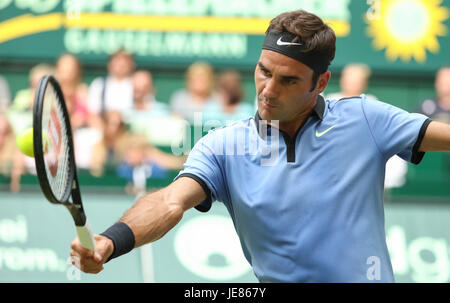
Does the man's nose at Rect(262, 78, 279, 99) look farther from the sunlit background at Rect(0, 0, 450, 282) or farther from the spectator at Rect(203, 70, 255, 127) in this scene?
the spectator at Rect(203, 70, 255, 127)

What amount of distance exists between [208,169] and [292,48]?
72 centimetres

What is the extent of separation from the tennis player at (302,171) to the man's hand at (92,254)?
32 cm

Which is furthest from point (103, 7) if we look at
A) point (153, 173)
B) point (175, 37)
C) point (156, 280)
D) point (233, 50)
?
point (156, 280)

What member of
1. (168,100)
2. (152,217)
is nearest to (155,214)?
(152,217)

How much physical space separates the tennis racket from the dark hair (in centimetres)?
117

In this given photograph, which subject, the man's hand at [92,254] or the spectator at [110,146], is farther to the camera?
the spectator at [110,146]

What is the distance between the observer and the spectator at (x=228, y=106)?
7762 millimetres

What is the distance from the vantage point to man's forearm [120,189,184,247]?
11.0 feet

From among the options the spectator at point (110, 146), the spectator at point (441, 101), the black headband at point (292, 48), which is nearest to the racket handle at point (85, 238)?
the black headband at point (292, 48)

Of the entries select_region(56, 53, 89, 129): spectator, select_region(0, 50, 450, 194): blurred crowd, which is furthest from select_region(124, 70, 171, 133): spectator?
select_region(56, 53, 89, 129): spectator

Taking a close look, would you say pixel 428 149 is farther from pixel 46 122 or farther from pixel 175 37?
pixel 175 37

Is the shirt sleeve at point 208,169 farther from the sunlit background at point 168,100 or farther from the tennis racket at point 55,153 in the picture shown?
the sunlit background at point 168,100

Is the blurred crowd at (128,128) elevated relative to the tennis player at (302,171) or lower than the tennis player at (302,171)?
lower

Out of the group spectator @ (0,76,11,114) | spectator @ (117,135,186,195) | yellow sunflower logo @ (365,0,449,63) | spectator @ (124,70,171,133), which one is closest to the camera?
spectator @ (117,135,186,195)
